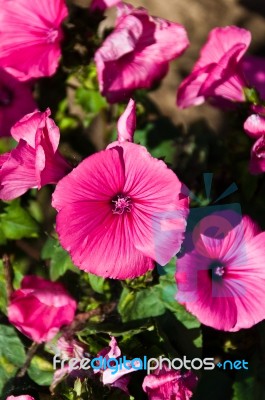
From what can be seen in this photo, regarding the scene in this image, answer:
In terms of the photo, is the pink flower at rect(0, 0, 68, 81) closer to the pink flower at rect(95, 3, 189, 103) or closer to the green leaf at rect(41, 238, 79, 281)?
the pink flower at rect(95, 3, 189, 103)

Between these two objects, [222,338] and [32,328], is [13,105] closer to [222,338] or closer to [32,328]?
[32,328]

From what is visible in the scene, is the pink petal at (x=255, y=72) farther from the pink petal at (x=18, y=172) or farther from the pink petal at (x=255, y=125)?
the pink petal at (x=18, y=172)

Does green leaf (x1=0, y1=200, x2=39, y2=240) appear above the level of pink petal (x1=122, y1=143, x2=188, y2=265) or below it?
below

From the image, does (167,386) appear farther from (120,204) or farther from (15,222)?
(15,222)

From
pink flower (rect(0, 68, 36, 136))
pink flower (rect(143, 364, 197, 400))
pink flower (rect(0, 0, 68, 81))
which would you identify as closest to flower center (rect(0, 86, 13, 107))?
pink flower (rect(0, 68, 36, 136))

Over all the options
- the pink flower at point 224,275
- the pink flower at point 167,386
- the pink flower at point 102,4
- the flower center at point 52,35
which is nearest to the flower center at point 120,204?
the pink flower at point 224,275

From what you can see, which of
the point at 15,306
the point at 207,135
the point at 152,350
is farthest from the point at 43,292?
the point at 207,135
